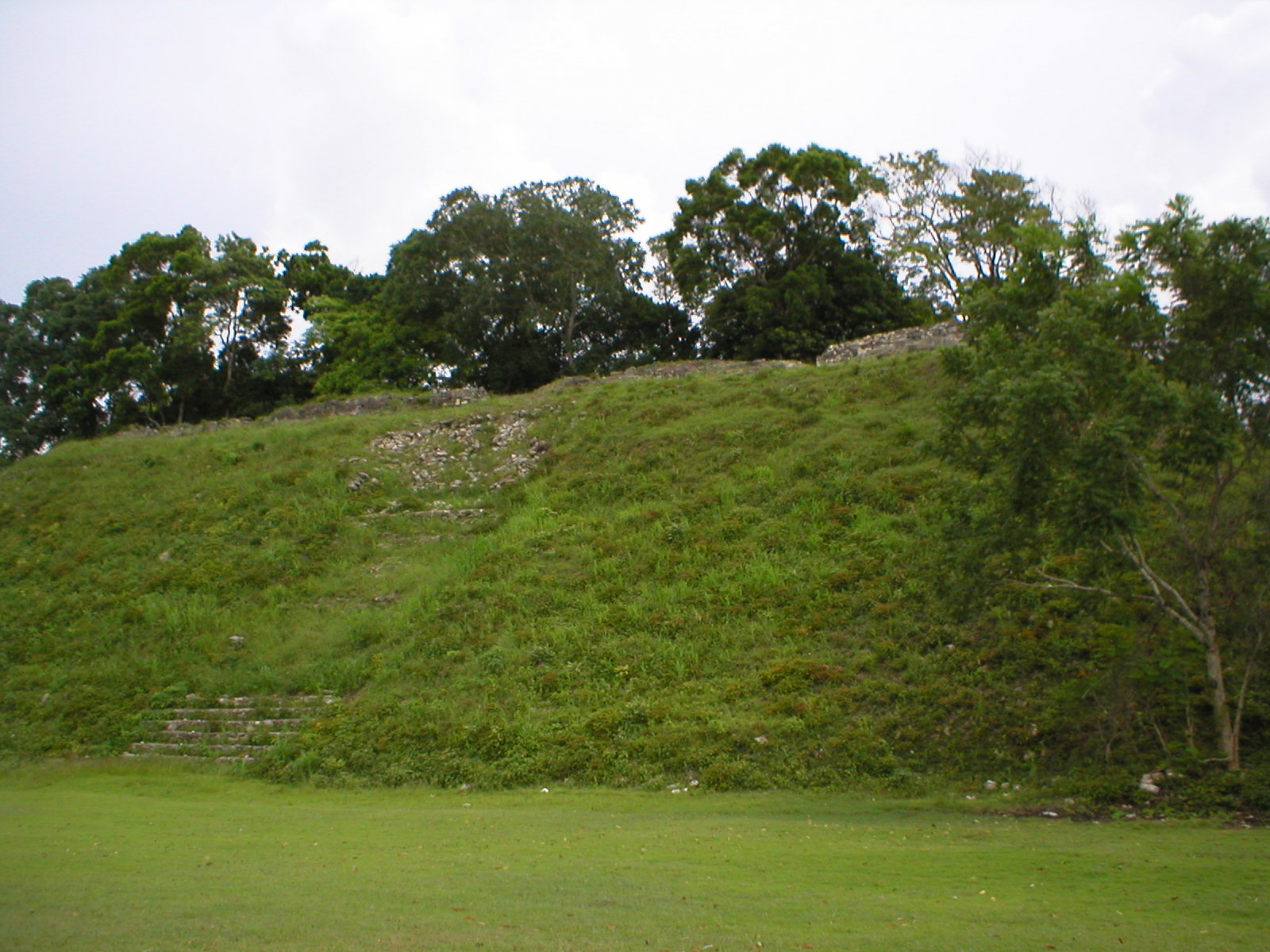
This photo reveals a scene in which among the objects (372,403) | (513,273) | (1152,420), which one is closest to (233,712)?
(1152,420)

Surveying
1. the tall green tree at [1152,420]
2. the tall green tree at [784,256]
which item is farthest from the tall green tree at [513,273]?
the tall green tree at [1152,420]

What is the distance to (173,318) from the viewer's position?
43312 mm

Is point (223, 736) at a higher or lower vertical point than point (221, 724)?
lower

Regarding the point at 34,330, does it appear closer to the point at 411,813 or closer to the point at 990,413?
the point at 411,813

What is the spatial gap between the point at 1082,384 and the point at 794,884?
660 cm

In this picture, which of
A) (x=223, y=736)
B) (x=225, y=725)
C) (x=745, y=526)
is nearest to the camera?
(x=223, y=736)

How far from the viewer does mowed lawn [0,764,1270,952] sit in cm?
623

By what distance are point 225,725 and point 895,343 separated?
2227 cm

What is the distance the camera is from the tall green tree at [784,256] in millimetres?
36125

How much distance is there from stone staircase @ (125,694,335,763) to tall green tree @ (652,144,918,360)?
23.7m

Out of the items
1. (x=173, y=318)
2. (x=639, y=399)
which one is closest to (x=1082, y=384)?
(x=639, y=399)

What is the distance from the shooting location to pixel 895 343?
1211 inches

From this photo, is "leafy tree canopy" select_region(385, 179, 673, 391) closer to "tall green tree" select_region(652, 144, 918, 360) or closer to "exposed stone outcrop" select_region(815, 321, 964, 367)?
"tall green tree" select_region(652, 144, 918, 360)

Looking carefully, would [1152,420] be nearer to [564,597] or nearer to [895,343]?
[564,597]
